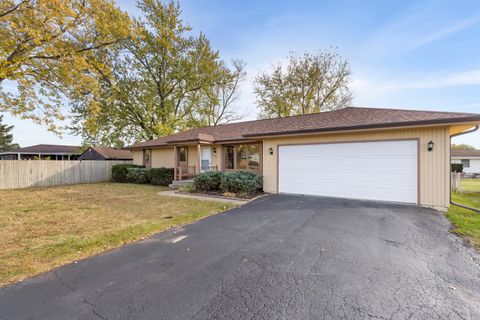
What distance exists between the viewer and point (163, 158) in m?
16.9

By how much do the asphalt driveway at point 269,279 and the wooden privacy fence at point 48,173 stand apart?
14.2 m

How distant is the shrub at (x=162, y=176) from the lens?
48.1ft

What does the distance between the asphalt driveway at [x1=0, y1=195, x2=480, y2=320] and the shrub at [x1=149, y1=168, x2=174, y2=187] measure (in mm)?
10238

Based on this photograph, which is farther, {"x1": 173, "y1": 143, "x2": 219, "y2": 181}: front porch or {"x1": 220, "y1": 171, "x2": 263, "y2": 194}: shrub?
{"x1": 173, "y1": 143, "x2": 219, "y2": 181}: front porch

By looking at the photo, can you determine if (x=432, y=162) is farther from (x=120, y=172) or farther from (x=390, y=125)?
(x=120, y=172)

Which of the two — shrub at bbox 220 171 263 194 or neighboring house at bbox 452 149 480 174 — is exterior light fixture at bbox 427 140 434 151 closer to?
shrub at bbox 220 171 263 194

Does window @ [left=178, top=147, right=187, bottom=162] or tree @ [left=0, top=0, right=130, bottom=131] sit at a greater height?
tree @ [left=0, top=0, right=130, bottom=131]

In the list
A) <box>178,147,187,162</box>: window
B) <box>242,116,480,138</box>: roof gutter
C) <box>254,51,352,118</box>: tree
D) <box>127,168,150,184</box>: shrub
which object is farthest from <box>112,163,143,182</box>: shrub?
<box>254,51,352,118</box>: tree

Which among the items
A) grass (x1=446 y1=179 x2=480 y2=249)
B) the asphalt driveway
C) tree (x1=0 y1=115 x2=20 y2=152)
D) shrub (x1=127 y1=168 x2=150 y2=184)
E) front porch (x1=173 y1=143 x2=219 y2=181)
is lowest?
grass (x1=446 y1=179 x2=480 y2=249)

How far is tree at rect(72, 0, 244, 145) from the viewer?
1991 cm

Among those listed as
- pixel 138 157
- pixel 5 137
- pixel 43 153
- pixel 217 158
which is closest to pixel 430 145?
pixel 217 158

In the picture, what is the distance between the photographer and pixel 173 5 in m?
20.5

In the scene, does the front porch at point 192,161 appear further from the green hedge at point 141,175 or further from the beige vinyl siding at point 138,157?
the beige vinyl siding at point 138,157

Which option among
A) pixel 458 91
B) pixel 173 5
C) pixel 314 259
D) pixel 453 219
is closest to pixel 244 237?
pixel 314 259
